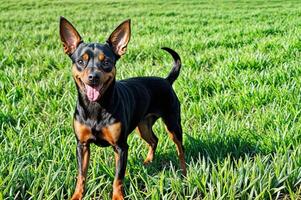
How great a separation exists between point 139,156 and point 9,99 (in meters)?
2.11

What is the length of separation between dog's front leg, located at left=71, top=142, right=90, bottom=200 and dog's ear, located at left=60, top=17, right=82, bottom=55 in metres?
0.68

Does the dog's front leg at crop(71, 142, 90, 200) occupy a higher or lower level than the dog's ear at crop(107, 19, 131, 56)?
lower

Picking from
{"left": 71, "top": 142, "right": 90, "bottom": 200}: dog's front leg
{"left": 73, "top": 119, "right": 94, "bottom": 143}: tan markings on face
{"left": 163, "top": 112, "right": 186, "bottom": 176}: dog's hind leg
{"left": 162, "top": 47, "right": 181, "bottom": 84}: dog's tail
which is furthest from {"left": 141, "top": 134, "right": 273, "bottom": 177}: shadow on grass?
{"left": 73, "top": 119, "right": 94, "bottom": 143}: tan markings on face

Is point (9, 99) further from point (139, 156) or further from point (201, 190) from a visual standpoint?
point (201, 190)

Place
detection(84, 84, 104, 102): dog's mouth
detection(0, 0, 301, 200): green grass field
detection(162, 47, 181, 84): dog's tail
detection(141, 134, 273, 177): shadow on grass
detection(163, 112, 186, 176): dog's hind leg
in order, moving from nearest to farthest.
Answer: detection(84, 84, 104, 102): dog's mouth, detection(0, 0, 301, 200): green grass field, detection(163, 112, 186, 176): dog's hind leg, detection(141, 134, 273, 177): shadow on grass, detection(162, 47, 181, 84): dog's tail

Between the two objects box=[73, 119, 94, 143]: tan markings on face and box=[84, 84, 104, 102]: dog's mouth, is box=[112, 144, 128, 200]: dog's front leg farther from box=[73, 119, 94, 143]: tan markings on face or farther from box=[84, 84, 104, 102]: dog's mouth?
box=[84, 84, 104, 102]: dog's mouth

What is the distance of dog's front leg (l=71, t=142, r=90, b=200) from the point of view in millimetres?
3039

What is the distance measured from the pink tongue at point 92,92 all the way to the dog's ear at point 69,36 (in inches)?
15.7

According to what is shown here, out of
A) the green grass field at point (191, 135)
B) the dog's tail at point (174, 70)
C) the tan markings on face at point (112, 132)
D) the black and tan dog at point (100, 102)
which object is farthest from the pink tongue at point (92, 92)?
the dog's tail at point (174, 70)

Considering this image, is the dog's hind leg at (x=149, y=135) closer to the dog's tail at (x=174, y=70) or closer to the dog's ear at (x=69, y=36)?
the dog's tail at (x=174, y=70)

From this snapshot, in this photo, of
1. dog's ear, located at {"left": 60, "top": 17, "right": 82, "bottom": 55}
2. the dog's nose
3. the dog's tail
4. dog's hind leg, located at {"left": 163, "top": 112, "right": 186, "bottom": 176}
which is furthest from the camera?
the dog's tail

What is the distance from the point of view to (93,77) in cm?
285

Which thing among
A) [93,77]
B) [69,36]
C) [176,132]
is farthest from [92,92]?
[176,132]

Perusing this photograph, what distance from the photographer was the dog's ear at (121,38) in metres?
3.33
